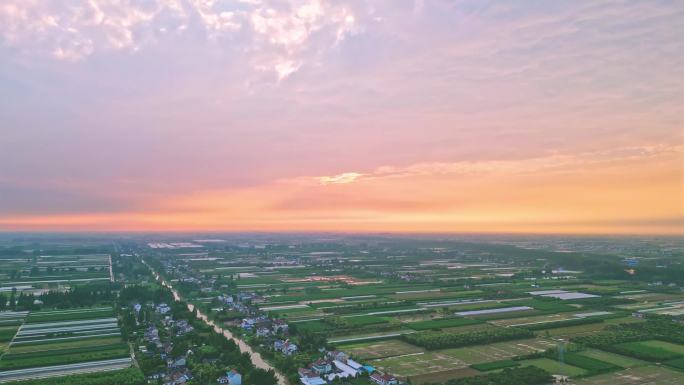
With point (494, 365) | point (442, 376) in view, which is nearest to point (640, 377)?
point (494, 365)

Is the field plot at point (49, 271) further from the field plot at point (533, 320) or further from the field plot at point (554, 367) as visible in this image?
the field plot at point (554, 367)

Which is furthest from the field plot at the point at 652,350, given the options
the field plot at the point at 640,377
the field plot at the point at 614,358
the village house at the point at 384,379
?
the village house at the point at 384,379

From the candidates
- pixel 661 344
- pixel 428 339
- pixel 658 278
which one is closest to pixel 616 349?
pixel 661 344

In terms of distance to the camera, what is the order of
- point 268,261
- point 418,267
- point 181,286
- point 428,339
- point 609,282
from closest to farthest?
point 428,339
point 181,286
point 609,282
point 418,267
point 268,261

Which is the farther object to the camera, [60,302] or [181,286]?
[181,286]

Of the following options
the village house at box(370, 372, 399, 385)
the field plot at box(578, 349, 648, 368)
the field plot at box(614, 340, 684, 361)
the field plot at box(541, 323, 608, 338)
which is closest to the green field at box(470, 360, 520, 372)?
the village house at box(370, 372, 399, 385)

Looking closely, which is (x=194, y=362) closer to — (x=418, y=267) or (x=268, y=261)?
(x=418, y=267)

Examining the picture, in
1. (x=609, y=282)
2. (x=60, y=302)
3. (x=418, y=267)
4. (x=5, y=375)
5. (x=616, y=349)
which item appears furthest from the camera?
(x=418, y=267)
